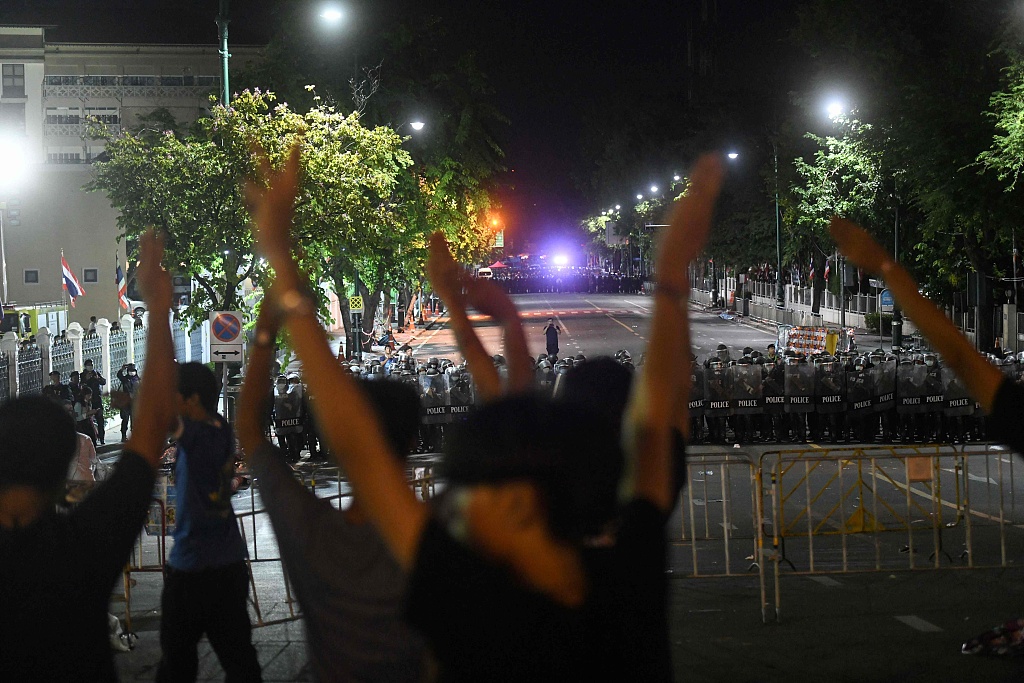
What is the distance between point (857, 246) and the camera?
10.6 feet

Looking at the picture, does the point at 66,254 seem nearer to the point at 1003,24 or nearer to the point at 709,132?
the point at 1003,24

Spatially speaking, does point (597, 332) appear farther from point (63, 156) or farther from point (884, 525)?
point (884, 525)

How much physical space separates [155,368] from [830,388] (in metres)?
18.6

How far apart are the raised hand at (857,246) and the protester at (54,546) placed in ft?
6.21

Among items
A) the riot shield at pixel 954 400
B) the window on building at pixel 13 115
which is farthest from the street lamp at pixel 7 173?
the riot shield at pixel 954 400

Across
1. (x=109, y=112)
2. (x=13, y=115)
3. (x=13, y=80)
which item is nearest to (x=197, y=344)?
(x=13, y=115)

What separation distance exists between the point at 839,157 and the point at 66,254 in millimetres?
28018

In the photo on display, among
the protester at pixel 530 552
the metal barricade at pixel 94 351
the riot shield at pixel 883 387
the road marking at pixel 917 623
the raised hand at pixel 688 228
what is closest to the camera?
the protester at pixel 530 552

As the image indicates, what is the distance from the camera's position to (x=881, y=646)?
8.09m

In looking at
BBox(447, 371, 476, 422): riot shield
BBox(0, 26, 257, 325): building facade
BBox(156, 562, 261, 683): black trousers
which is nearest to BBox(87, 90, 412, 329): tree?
BBox(0, 26, 257, 325): building facade

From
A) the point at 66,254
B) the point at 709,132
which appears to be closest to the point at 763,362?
the point at 66,254

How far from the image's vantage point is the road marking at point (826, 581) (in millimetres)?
10102

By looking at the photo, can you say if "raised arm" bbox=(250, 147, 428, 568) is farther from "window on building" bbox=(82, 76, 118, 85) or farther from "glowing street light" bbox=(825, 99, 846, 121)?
"window on building" bbox=(82, 76, 118, 85)

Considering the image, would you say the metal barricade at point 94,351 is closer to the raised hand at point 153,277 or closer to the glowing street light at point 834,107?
the glowing street light at point 834,107
